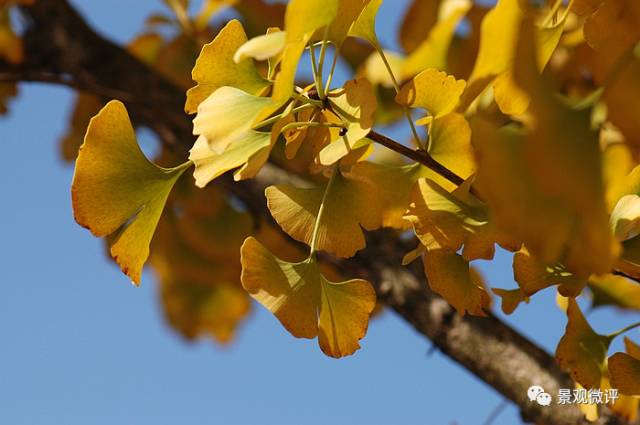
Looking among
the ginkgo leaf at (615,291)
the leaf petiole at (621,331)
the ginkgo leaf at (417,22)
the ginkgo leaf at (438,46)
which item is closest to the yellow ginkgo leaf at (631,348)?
the leaf petiole at (621,331)

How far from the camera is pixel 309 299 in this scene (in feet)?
1.66

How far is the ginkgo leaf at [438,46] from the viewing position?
1.13m

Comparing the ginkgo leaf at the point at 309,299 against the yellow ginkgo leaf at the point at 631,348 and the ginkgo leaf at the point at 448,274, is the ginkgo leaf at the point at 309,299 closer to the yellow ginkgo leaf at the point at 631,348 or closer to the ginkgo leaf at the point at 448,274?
the ginkgo leaf at the point at 448,274

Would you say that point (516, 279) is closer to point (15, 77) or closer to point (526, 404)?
point (526, 404)

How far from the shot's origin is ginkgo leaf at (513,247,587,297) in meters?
0.45

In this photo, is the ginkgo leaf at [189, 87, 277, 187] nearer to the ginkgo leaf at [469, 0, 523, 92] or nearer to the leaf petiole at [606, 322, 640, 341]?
the ginkgo leaf at [469, 0, 523, 92]

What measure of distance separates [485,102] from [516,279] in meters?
0.33

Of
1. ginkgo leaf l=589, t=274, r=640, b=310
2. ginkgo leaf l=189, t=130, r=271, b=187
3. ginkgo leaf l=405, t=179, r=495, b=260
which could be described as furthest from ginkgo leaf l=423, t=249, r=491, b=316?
ginkgo leaf l=589, t=274, r=640, b=310

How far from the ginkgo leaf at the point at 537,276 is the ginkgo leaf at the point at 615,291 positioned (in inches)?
9.0

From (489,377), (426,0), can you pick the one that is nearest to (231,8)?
(426,0)

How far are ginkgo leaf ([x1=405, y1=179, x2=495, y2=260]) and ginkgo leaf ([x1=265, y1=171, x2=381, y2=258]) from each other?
5cm

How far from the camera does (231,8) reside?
5.43 ft

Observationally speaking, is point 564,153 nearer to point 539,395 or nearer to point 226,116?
point 226,116

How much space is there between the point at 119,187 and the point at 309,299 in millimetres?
133
